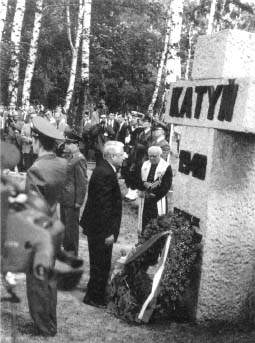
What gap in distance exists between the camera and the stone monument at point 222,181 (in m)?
5.54

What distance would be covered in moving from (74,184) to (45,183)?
309 centimetres

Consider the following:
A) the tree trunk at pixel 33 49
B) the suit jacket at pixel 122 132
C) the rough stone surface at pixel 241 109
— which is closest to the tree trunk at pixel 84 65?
the tree trunk at pixel 33 49

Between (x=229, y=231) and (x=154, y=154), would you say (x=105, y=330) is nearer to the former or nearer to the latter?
(x=229, y=231)

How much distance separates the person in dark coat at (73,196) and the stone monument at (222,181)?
7.26 ft

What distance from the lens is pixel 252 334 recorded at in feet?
18.5

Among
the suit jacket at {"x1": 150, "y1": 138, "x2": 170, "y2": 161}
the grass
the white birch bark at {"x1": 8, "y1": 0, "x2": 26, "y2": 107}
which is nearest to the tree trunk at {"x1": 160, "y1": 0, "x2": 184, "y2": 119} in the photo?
the white birch bark at {"x1": 8, "y1": 0, "x2": 26, "y2": 107}

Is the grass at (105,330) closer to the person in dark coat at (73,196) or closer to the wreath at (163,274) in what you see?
the wreath at (163,274)

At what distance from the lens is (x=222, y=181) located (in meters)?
5.63

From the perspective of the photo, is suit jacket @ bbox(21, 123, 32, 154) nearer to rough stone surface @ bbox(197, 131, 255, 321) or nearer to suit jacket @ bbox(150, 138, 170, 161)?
suit jacket @ bbox(150, 138, 170, 161)

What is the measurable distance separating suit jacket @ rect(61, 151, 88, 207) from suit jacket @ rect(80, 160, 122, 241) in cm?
164

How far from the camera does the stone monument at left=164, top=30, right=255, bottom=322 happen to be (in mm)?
5535

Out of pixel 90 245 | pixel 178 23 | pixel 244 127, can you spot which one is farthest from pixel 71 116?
pixel 244 127

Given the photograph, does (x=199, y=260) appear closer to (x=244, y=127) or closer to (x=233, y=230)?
(x=233, y=230)

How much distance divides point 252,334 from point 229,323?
28 cm
